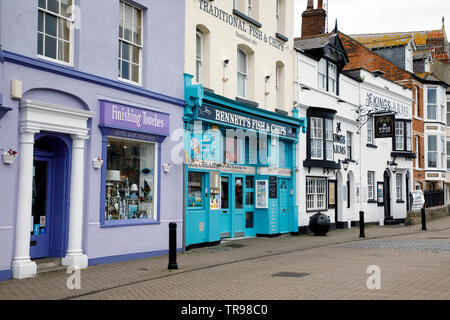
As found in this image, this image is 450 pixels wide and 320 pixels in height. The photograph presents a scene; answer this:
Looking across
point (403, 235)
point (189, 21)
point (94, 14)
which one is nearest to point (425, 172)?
point (403, 235)

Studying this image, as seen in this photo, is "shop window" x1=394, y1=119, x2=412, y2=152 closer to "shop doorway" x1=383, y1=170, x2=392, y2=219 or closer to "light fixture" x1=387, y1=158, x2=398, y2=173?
"light fixture" x1=387, y1=158, x2=398, y2=173

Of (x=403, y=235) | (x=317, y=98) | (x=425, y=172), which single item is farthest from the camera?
(x=425, y=172)

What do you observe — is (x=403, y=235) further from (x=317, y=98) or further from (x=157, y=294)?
(x=157, y=294)

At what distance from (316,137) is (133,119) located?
11.4m

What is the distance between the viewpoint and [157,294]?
28.8ft

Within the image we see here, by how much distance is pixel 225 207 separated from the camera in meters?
17.7

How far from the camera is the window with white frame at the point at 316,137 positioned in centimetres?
2244

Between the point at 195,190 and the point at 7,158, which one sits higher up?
the point at 7,158

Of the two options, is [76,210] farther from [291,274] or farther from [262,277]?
[291,274]

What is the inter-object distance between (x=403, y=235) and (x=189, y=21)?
494 inches

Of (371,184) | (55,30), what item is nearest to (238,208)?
(55,30)

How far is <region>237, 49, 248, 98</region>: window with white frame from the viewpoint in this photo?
1844 cm

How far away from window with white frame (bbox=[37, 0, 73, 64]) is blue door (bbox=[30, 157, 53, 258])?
2396 millimetres

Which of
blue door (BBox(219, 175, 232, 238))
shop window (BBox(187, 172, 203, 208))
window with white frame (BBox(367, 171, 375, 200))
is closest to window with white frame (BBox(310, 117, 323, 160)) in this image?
blue door (BBox(219, 175, 232, 238))
